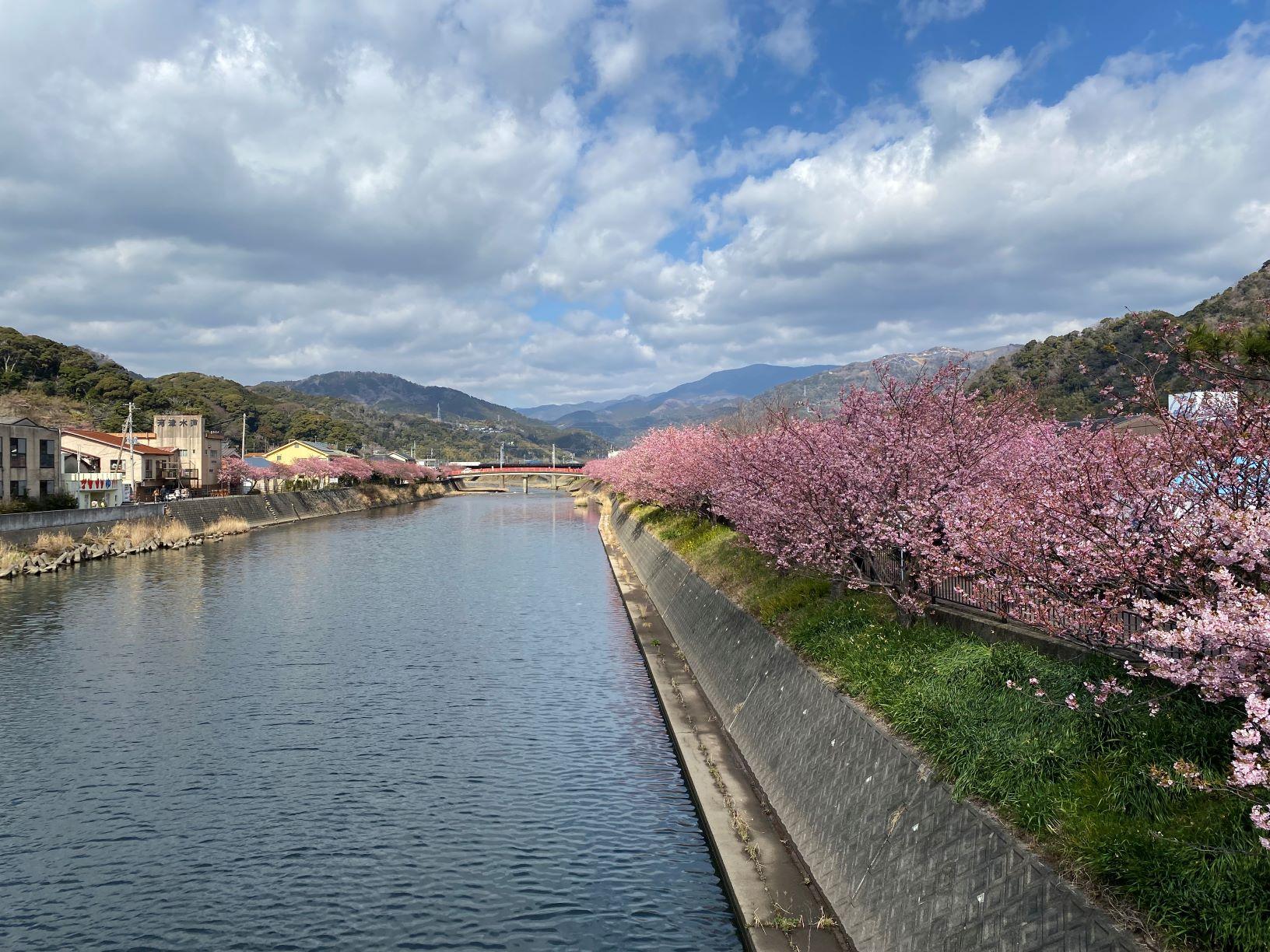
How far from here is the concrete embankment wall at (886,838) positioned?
710cm

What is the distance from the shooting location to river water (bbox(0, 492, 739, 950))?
1160 cm

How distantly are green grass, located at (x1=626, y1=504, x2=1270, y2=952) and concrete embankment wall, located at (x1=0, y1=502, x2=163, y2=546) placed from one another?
47.2 meters

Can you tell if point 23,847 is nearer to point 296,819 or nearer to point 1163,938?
point 296,819

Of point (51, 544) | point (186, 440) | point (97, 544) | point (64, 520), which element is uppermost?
point (186, 440)

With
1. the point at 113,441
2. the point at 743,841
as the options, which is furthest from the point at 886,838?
the point at 113,441

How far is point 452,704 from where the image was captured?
70.2ft

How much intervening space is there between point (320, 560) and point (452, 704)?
111ft

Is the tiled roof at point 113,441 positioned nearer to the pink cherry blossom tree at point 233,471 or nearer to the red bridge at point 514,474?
the pink cherry blossom tree at point 233,471

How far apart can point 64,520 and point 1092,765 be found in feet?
183

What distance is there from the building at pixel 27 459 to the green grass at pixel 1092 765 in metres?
57.9

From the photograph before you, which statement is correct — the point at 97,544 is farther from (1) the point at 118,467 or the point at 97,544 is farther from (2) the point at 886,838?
(2) the point at 886,838

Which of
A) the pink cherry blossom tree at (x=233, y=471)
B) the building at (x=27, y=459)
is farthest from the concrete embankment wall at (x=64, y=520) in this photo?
the pink cherry blossom tree at (x=233, y=471)

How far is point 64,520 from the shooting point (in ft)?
163

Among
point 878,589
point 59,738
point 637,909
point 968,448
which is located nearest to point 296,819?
point 637,909
